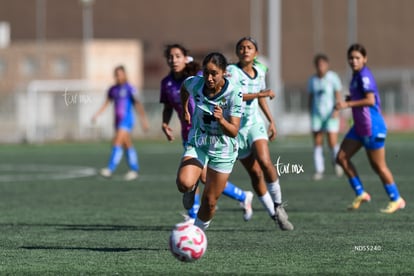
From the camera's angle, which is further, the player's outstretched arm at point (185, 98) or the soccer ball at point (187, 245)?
the player's outstretched arm at point (185, 98)

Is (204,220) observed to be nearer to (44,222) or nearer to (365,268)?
(365,268)

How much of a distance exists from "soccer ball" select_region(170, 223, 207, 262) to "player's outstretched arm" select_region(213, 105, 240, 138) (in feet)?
3.79

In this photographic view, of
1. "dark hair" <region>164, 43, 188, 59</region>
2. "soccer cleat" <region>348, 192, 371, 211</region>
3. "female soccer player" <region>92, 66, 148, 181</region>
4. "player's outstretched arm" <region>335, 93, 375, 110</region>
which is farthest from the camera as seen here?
"female soccer player" <region>92, 66, 148, 181</region>

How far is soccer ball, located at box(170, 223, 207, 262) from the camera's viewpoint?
9.68m

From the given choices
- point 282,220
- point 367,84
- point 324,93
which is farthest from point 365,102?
point 324,93

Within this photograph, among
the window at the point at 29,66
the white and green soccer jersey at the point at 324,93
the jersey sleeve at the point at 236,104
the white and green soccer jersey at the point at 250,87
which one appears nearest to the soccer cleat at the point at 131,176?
the white and green soccer jersey at the point at 324,93

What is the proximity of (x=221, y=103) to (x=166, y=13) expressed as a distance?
54579 millimetres

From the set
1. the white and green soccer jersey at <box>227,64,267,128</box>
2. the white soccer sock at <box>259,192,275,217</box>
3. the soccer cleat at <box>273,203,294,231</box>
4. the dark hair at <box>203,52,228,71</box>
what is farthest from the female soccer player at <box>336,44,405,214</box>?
the dark hair at <box>203,52,228,71</box>

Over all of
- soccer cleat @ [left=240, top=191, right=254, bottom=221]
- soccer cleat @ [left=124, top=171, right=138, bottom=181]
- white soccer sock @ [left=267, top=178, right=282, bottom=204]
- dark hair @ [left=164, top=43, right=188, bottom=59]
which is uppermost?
dark hair @ [left=164, top=43, right=188, bottom=59]

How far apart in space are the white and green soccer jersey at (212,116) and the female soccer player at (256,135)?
1958mm

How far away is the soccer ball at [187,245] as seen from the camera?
968cm

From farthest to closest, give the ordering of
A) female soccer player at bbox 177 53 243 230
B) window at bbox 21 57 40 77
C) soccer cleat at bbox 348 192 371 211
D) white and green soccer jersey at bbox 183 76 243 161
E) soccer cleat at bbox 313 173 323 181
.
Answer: window at bbox 21 57 40 77 < soccer cleat at bbox 313 173 323 181 < soccer cleat at bbox 348 192 371 211 < white and green soccer jersey at bbox 183 76 243 161 < female soccer player at bbox 177 53 243 230

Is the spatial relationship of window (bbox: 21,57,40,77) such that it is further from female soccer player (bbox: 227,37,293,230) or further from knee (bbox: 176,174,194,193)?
knee (bbox: 176,174,194,193)

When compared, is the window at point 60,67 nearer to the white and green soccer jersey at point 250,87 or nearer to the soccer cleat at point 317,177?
the soccer cleat at point 317,177
